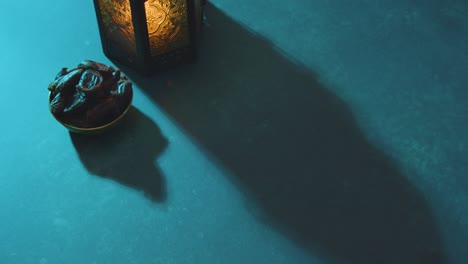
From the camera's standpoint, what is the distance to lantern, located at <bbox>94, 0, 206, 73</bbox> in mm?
2086

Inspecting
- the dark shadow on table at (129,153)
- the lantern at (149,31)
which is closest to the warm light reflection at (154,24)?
the lantern at (149,31)

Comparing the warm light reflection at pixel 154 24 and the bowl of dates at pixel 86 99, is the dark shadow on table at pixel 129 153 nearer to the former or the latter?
the bowl of dates at pixel 86 99

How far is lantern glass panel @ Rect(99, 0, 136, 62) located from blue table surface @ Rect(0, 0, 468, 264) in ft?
0.33

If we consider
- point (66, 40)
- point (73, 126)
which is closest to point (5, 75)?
point (66, 40)

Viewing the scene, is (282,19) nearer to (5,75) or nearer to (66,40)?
(66,40)

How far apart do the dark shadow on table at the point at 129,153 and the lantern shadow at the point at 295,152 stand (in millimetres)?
118

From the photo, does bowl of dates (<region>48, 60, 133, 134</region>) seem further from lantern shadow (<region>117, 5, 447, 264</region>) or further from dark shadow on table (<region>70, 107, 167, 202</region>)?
lantern shadow (<region>117, 5, 447, 264</region>)

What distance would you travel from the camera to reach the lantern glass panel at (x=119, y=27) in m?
2.09

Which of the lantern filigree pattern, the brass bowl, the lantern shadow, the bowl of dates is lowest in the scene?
the lantern shadow

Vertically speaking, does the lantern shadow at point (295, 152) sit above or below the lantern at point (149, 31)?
below

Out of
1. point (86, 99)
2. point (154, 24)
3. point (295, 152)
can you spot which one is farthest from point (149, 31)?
point (295, 152)

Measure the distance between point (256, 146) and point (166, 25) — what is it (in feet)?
1.67

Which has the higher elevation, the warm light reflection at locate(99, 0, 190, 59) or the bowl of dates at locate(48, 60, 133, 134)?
the warm light reflection at locate(99, 0, 190, 59)

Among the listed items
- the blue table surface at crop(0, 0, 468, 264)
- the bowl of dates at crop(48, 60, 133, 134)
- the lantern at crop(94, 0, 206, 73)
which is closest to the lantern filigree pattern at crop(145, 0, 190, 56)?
the lantern at crop(94, 0, 206, 73)
